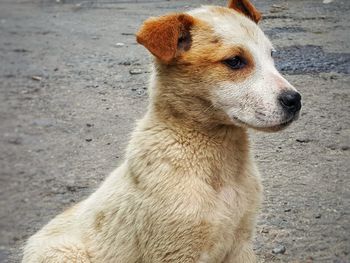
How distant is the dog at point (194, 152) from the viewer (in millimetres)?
3166

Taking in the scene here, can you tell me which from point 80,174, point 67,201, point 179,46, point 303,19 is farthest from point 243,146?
point 303,19

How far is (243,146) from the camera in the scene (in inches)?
137

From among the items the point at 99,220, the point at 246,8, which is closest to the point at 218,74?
the point at 246,8

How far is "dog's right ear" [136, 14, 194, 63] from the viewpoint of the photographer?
10.6 feet

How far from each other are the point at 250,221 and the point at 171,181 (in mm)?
554

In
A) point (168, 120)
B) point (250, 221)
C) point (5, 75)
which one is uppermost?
point (168, 120)

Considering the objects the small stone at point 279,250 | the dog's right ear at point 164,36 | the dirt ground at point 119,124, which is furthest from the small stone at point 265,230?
the dog's right ear at point 164,36

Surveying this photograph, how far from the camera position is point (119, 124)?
21.9ft

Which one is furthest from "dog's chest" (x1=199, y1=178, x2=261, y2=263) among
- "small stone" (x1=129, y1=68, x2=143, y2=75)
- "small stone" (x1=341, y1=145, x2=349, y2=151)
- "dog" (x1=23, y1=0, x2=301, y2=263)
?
"small stone" (x1=129, y1=68, x2=143, y2=75)

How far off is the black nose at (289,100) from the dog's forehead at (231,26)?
15.5 inches

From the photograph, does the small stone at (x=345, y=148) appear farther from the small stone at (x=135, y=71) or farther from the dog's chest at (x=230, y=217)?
the small stone at (x=135, y=71)

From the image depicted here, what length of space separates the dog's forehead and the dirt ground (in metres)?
1.64

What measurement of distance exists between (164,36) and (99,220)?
1.16 meters

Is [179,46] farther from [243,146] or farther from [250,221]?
[250,221]
